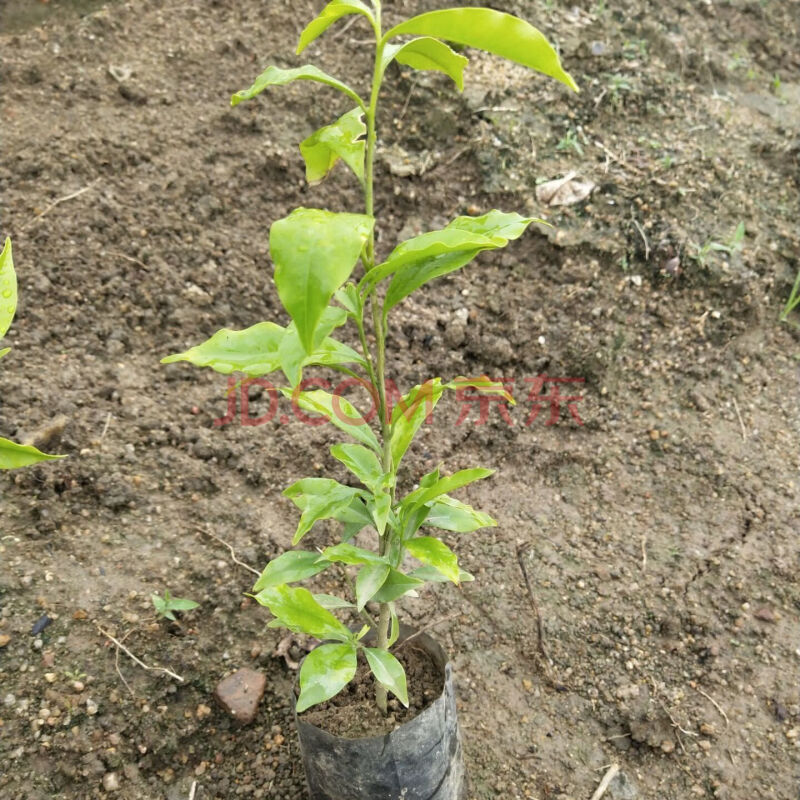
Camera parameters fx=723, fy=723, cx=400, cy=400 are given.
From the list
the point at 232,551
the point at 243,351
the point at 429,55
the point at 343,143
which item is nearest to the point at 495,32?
the point at 429,55

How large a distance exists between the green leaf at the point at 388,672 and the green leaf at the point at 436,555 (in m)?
0.25

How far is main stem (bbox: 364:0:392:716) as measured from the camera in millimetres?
1164

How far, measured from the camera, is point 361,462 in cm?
156

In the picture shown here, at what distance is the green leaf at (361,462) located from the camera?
1492mm

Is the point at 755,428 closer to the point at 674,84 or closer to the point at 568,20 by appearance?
the point at 674,84

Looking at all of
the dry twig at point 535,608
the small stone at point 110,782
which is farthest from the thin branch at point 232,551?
the dry twig at point 535,608

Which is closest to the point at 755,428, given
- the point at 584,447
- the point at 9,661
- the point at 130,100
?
the point at 584,447

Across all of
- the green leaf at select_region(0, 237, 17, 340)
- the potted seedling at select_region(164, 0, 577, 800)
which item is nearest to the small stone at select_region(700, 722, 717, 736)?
the potted seedling at select_region(164, 0, 577, 800)

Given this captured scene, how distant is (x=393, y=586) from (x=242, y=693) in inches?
28.3

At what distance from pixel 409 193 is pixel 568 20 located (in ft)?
4.27

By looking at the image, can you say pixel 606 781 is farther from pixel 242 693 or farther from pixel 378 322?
pixel 378 322

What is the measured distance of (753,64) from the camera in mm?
3803

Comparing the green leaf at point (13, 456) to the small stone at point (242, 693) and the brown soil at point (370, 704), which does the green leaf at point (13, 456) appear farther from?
the small stone at point (242, 693)

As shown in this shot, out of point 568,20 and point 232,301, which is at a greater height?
point 568,20
